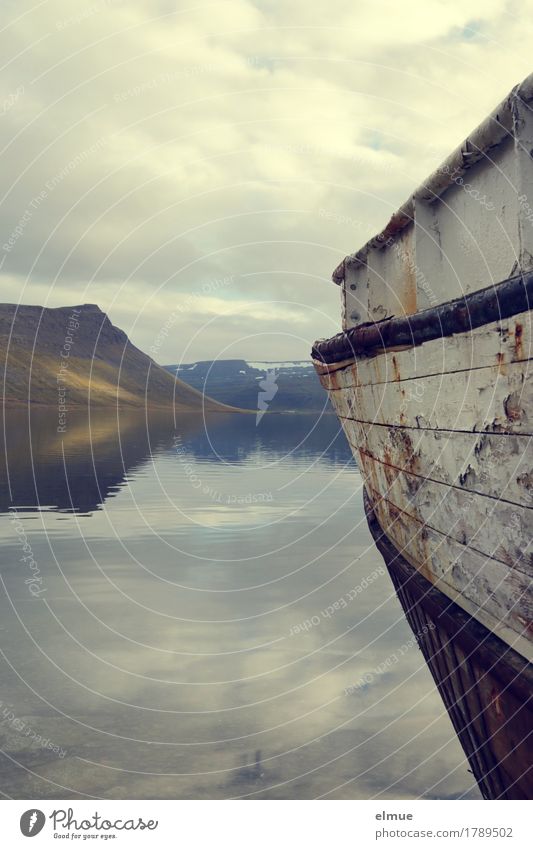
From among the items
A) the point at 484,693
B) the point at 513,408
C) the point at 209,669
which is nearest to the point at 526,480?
the point at 513,408

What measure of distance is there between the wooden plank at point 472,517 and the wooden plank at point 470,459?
2.9 inches

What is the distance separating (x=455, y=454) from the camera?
220 inches

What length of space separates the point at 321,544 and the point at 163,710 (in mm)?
7034

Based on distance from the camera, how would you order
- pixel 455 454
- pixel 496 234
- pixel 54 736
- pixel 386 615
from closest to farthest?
1. pixel 54 736
2. pixel 455 454
3. pixel 496 234
4. pixel 386 615

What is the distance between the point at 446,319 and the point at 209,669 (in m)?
3.36

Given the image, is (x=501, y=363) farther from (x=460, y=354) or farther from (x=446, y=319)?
(x=446, y=319)

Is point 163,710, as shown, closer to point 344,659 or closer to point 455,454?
point 344,659

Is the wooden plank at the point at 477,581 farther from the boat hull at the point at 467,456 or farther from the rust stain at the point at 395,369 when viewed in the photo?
the rust stain at the point at 395,369

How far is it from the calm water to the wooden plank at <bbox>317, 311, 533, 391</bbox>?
2.44 metres

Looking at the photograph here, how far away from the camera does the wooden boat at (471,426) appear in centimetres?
457

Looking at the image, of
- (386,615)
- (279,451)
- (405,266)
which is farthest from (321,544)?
(279,451)

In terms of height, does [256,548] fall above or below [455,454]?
below

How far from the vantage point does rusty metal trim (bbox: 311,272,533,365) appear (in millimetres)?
4477

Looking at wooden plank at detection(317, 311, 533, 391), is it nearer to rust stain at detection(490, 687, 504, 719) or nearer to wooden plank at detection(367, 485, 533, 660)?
wooden plank at detection(367, 485, 533, 660)
